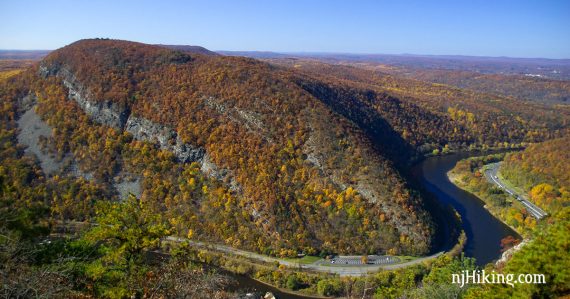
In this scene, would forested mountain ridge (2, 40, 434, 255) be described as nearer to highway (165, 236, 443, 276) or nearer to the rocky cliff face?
the rocky cliff face

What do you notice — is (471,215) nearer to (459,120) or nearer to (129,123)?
(129,123)

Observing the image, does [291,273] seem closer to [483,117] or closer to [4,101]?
[4,101]

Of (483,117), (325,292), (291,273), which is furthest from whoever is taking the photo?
(483,117)

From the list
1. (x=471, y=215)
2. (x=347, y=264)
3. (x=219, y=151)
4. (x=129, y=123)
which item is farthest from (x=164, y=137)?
(x=471, y=215)

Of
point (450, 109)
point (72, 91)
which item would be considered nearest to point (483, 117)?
point (450, 109)

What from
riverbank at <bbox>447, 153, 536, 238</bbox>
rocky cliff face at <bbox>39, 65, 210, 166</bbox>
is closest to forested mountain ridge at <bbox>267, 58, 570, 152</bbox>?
riverbank at <bbox>447, 153, 536, 238</bbox>

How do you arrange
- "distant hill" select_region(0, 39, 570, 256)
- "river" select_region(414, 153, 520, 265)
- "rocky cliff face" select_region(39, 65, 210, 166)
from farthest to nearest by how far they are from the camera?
"rocky cliff face" select_region(39, 65, 210, 166) < "distant hill" select_region(0, 39, 570, 256) < "river" select_region(414, 153, 520, 265)
